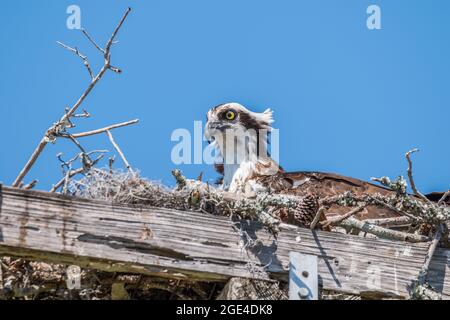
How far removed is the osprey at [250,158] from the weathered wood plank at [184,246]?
238cm

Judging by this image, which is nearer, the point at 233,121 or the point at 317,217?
the point at 317,217

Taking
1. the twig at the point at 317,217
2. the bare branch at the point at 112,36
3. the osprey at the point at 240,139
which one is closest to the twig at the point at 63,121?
the bare branch at the point at 112,36

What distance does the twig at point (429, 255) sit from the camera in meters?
4.38

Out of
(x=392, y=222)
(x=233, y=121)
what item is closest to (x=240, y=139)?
(x=233, y=121)

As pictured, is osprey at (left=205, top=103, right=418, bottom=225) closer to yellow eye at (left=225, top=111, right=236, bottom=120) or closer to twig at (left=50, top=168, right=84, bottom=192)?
yellow eye at (left=225, top=111, right=236, bottom=120)

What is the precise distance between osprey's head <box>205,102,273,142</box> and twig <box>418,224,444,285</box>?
3963 mm

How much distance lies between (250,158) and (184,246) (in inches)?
155

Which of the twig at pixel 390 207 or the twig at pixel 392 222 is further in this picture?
the twig at pixel 392 222

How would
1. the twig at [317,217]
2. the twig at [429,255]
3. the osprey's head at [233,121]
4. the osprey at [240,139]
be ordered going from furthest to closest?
the osprey's head at [233,121], the osprey at [240,139], the twig at [429,255], the twig at [317,217]

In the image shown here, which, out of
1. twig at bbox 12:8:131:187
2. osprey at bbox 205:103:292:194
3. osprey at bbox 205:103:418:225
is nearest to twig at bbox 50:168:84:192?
twig at bbox 12:8:131:187

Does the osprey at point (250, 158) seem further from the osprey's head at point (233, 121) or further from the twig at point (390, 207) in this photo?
the twig at point (390, 207)

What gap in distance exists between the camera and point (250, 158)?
26.6ft

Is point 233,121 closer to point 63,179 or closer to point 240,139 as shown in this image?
point 240,139
